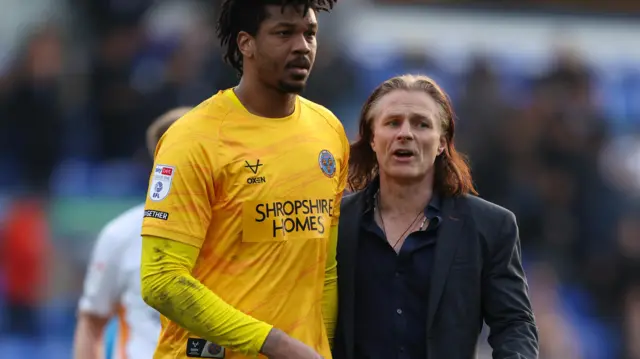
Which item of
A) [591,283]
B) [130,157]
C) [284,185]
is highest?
[284,185]

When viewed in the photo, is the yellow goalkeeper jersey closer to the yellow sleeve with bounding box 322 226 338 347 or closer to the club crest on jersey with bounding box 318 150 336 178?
the club crest on jersey with bounding box 318 150 336 178

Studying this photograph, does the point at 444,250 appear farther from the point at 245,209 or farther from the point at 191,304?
A: the point at 191,304

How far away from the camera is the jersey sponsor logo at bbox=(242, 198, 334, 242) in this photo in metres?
4.72

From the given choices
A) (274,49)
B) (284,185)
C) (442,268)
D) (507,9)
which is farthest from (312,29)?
(507,9)

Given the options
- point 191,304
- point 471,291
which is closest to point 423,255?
point 471,291

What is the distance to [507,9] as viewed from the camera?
1522 centimetres

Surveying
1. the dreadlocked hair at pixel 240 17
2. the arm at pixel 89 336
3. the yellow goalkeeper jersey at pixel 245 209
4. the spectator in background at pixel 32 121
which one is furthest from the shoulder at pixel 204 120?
the spectator in background at pixel 32 121

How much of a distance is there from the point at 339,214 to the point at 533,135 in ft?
23.6

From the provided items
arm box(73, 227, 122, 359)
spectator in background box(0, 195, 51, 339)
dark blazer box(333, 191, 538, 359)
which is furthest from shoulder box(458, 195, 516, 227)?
spectator in background box(0, 195, 51, 339)

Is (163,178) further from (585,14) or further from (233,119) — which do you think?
(585,14)

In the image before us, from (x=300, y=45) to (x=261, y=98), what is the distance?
0.25m

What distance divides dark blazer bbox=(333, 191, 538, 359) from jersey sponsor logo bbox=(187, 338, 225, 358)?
58 centimetres

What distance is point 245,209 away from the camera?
4711mm

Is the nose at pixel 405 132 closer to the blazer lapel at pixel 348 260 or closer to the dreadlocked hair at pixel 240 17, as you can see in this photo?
the blazer lapel at pixel 348 260
